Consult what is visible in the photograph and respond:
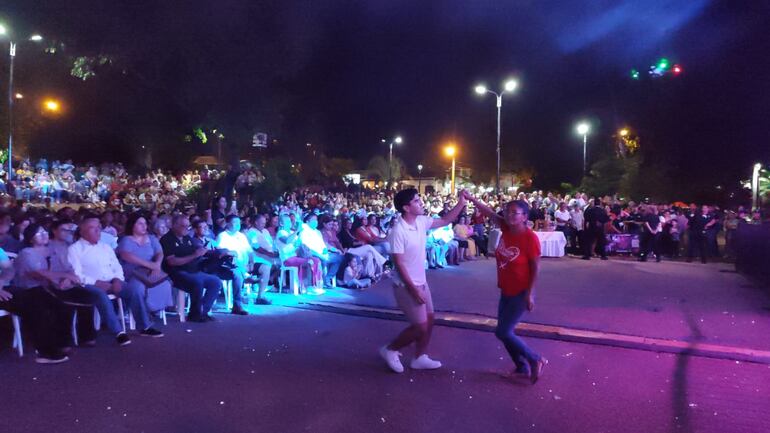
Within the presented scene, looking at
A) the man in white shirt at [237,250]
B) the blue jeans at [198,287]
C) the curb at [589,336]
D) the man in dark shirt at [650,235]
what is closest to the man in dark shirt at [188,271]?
the blue jeans at [198,287]

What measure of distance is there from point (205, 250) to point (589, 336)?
491 cm

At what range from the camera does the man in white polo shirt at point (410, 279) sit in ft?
18.0

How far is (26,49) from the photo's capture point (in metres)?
25.7

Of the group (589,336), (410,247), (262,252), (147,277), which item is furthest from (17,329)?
(589,336)

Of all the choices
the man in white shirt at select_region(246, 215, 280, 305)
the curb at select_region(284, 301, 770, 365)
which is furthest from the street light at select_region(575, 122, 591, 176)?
the curb at select_region(284, 301, 770, 365)

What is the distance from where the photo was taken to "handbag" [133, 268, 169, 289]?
24.4 feet

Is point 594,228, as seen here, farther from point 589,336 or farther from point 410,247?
point 410,247

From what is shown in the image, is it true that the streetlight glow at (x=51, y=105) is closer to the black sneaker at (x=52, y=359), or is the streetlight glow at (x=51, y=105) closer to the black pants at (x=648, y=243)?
the black pants at (x=648, y=243)

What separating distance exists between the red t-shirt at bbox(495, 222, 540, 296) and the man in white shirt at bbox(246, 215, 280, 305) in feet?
15.8

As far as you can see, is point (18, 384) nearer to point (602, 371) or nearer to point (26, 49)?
point (602, 371)

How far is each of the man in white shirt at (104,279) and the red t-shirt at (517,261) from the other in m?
4.03

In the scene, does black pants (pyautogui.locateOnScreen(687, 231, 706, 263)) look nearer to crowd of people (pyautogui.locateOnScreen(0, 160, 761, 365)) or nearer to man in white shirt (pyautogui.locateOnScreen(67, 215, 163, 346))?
crowd of people (pyautogui.locateOnScreen(0, 160, 761, 365))

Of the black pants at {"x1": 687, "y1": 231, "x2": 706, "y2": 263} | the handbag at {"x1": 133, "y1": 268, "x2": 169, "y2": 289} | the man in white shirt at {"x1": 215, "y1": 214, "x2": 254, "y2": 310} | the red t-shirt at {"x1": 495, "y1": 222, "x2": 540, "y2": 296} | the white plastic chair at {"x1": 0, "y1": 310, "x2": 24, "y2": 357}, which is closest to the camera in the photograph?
the red t-shirt at {"x1": 495, "y1": 222, "x2": 540, "y2": 296}

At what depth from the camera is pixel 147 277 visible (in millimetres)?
7484
